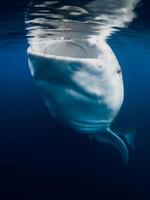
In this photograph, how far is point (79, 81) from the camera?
5.30m

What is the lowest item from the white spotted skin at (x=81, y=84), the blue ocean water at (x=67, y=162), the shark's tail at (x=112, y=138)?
the blue ocean water at (x=67, y=162)

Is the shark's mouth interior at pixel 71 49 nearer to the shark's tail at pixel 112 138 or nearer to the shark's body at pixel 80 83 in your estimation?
the shark's body at pixel 80 83

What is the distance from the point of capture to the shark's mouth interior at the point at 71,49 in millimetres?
6078

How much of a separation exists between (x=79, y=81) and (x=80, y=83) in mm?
50

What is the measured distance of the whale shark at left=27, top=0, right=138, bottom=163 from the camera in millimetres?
5152

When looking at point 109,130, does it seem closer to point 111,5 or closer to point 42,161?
point 111,5

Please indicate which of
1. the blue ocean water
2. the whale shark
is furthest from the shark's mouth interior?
the blue ocean water

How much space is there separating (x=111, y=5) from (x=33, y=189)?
988 cm

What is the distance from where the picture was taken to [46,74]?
5.29 meters

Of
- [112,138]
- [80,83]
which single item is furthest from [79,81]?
[112,138]

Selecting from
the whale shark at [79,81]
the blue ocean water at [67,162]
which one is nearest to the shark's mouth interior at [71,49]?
the whale shark at [79,81]

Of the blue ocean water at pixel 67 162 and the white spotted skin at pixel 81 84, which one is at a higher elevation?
the white spotted skin at pixel 81 84

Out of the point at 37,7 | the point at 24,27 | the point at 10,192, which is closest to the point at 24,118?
the point at 10,192

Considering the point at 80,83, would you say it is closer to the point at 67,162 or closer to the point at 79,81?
the point at 79,81
